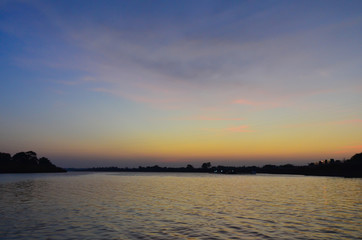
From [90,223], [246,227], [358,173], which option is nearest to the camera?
[246,227]

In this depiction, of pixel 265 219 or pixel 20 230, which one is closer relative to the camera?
pixel 20 230

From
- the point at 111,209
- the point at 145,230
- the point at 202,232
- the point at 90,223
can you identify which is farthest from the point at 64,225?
the point at 202,232

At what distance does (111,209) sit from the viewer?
124 feet

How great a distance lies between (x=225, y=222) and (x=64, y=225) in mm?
15717

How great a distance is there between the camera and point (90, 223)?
28406mm

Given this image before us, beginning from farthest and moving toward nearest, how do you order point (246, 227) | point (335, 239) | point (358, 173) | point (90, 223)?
point (358, 173) → point (90, 223) → point (246, 227) → point (335, 239)

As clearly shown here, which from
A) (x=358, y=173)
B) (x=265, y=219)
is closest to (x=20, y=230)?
(x=265, y=219)

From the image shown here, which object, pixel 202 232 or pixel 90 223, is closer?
pixel 202 232

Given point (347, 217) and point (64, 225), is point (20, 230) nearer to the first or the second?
point (64, 225)

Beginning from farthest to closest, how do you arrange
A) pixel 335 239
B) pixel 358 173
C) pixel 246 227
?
pixel 358 173, pixel 246 227, pixel 335 239

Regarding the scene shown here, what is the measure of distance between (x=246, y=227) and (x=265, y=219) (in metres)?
4.96

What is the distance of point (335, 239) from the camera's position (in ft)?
74.3

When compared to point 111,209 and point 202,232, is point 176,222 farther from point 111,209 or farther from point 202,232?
point 111,209

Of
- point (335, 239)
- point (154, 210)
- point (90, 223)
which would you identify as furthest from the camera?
point (154, 210)
